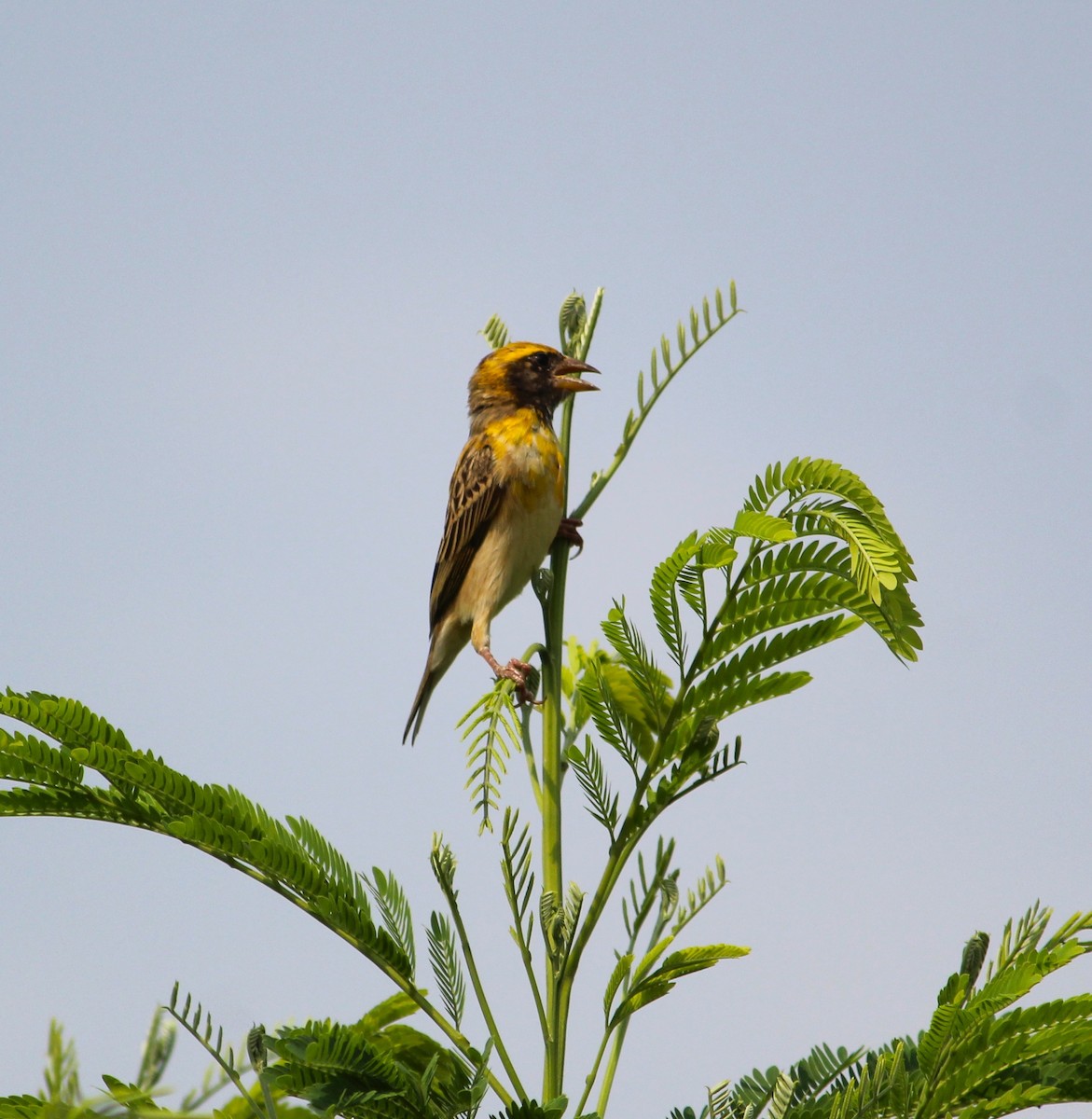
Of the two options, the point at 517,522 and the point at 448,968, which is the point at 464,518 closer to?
the point at 517,522

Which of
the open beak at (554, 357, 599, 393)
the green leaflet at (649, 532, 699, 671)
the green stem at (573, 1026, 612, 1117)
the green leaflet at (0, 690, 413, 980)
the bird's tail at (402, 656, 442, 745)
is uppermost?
the open beak at (554, 357, 599, 393)

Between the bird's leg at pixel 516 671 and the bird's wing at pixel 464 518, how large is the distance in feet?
1.44

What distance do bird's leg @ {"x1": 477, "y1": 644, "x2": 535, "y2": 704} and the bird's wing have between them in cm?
44

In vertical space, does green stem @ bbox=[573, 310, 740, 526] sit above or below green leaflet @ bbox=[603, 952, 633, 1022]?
above

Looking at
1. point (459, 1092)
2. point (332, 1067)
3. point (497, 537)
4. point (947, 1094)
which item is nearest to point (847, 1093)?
point (947, 1094)

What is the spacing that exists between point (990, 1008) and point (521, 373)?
3787mm

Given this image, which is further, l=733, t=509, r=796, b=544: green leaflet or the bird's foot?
the bird's foot

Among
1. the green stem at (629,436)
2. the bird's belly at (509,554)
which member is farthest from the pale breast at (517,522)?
the green stem at (629,436)

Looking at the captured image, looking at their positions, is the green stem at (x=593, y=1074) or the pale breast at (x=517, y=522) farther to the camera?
the pale breast at (x=517, y=522)

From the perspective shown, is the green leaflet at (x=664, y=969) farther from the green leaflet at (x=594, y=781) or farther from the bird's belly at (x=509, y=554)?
the bird's belly at (x=509, y=554)

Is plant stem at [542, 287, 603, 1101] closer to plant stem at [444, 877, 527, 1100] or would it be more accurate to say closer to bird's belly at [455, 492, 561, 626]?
plant stem at [444, 877, 527, 1100]

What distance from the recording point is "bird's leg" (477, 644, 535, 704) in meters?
3.14

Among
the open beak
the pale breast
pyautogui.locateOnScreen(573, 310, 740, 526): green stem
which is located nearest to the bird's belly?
the pale breast

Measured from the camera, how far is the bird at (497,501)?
5000 mm
